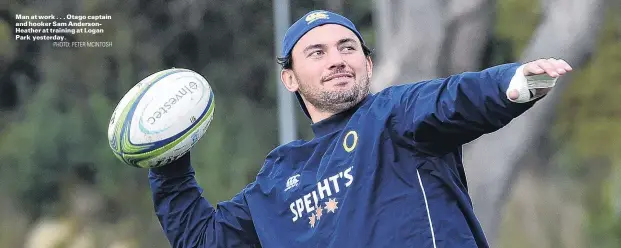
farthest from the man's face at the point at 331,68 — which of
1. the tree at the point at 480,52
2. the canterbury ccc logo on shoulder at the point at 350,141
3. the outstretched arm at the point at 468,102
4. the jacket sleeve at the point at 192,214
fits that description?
the tree at the point at 480,52

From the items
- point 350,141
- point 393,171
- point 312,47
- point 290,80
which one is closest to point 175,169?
point 290,80

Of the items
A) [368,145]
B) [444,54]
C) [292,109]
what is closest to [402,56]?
[444,54]

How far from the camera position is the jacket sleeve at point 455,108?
2590mm

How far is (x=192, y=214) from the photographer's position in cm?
370

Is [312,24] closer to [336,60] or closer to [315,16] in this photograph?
[315,16]

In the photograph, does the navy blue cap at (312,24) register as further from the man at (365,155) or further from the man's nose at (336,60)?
the man's nose at (336,60)

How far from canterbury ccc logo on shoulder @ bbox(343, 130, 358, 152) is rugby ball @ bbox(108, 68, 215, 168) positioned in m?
0.75

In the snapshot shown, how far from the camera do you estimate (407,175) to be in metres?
2.98

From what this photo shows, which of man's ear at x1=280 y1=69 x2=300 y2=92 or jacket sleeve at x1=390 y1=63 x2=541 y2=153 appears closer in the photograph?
jacket sleeve at x1=390 y1=63 x2=541 y2=153

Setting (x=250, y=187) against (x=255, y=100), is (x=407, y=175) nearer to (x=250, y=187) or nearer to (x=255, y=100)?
(x=250, y=187)

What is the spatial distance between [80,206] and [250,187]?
550 centimetres

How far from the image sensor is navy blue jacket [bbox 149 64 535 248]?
2.70 metres

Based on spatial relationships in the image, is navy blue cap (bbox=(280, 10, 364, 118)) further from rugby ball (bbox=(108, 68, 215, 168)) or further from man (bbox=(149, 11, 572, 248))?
rugby ball (bbox=(108, 68, 215, 168))

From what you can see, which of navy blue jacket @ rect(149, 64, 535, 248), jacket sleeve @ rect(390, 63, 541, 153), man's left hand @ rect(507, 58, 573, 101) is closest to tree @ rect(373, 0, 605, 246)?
navy blue jacket @ rect(149, 64, 535, 248)
